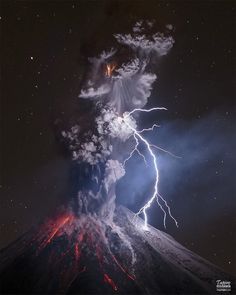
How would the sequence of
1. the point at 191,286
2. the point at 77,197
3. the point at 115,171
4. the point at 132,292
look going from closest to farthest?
the point at 132,292 → the point at 191,286 → the point at 115,171 → the point at 77,197

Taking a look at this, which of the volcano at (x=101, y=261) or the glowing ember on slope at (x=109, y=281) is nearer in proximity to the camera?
the glowing ember on slope at (x=109, y=281)

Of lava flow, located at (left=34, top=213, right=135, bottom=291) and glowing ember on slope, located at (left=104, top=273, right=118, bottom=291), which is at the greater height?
lava flow, located at (left=34, top=213, right=135, bottom=291)

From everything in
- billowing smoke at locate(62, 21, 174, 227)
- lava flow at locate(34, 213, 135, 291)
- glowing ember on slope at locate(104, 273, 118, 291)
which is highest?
billowing smoke at locate(62, 21, 174, 227)

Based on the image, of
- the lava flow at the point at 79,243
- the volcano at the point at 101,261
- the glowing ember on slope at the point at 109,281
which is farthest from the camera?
the lava flow at the point at 79,243

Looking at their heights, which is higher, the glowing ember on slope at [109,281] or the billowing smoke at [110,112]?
the billowing smoke at [110,112]

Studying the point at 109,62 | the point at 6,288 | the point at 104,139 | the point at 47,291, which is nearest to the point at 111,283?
the point at 47,291

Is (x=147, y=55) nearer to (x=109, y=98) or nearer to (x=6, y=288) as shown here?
(x=109, y=98)
